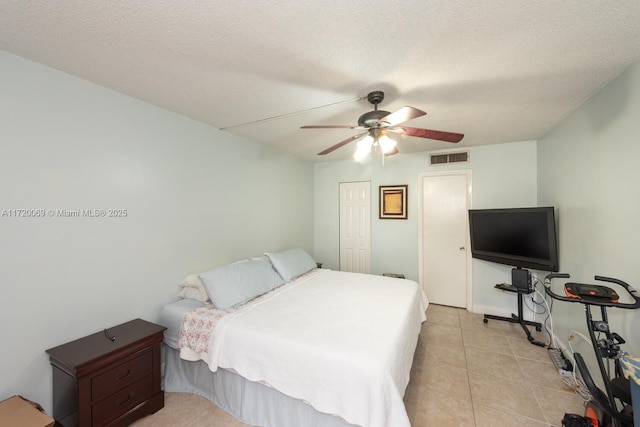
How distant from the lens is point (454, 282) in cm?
388

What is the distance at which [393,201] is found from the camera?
13.9 feet

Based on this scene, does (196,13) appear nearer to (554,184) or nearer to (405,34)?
(405,34)

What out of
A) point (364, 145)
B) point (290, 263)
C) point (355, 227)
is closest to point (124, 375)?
point (290, 263)

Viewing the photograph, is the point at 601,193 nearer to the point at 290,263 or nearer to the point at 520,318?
the point at 520,318

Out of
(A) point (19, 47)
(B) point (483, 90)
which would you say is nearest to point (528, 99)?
(B) point (483, 90)

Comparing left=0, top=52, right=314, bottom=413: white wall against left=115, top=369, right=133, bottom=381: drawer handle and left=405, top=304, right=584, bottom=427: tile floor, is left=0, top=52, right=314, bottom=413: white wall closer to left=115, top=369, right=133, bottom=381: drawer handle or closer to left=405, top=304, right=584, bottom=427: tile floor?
left=115, top=369, right=133, bottom=381: drawer handle

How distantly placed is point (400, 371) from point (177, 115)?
2950 millimetres

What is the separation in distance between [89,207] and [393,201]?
3824mm

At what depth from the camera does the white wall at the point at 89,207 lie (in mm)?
1558

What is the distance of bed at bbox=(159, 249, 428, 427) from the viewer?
1.43 m

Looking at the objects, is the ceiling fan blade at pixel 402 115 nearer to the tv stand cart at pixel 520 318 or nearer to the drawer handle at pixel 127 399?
the drawer handle at pixel 127 399

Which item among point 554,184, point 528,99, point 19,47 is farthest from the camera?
point 554,184

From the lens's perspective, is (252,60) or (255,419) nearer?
(252,60)

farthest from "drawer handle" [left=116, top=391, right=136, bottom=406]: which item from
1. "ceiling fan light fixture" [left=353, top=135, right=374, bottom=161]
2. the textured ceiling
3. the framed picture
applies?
the framed picture
